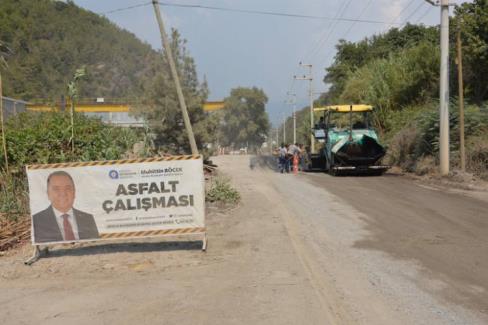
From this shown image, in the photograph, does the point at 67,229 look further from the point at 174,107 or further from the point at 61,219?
the point at 174,107

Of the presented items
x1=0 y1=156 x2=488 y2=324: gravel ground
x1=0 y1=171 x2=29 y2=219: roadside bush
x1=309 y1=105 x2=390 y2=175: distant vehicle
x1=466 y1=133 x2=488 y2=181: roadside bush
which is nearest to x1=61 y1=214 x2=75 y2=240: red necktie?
x1=0 y1=156 x2=488 y2=324: gravel ground

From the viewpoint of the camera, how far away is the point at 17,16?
118m

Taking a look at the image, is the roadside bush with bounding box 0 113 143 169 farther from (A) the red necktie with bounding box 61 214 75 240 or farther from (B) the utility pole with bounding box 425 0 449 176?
(B) the utility pole with bounding box 425 0 449 176

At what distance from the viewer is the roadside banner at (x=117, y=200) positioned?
29.7ft

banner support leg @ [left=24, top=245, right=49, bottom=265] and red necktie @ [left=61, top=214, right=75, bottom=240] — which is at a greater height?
red necktie @ [left=61, top=214, right=75, bottom=240]

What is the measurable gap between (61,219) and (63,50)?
123 meters

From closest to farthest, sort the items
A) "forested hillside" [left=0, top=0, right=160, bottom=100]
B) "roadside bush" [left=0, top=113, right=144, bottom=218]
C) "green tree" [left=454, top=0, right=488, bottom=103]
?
"roadside bush" [left=0, top=113, right=144, bottom=218], "green tree" [left=454, top=0, right=488, bottom=103], "forested hillside" [left=0, top=0, right=160, bottom=100]

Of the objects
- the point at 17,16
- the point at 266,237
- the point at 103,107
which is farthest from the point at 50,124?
the point at 17,16

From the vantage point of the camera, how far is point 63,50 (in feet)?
403

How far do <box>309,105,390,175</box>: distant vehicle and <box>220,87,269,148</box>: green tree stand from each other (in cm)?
9307

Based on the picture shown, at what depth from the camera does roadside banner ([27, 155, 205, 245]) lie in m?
9.04

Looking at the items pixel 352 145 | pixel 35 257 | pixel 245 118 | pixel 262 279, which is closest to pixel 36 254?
pixel 35 257

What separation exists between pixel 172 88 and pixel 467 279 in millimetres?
22869

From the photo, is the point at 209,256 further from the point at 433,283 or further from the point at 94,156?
the point at 94,156
